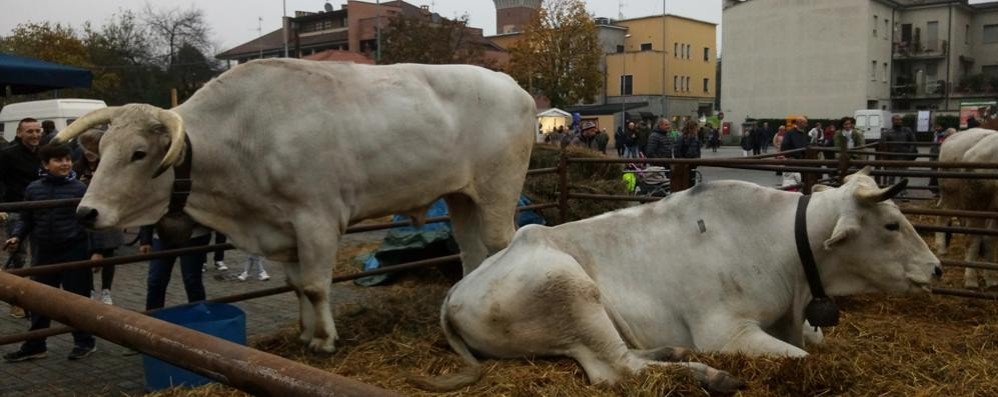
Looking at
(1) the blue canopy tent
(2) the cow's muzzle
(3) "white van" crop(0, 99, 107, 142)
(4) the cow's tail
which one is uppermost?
(1) the blue canopy tent

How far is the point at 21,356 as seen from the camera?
5.51 meters

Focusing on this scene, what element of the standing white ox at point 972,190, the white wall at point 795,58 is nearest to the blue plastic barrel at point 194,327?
the standing white ox at point 972,190

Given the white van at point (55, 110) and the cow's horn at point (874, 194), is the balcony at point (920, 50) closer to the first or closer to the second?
the white van at point (55, 110)

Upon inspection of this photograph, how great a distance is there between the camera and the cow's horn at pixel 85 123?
13.9ft

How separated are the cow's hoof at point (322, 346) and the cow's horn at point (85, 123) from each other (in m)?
1.55

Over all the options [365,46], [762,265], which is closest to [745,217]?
[762,265]

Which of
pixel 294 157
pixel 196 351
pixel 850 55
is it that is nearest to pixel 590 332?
pixel 294 157

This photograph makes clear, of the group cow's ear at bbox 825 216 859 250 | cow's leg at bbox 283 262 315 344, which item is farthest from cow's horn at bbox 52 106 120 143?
cow's ear at bbox 825 216 859 250

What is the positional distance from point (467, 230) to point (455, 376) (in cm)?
200

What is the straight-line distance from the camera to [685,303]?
13.3 feet

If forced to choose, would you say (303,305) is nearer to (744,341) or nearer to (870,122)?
(744,341)

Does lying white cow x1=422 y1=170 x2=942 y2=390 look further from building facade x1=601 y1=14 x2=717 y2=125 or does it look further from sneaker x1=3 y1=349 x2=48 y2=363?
building facade x1=601 y1=14 x2=717 y2=125

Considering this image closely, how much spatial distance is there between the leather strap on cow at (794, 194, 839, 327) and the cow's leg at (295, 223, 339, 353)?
2.35m

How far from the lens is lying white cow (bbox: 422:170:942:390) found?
151 inches
